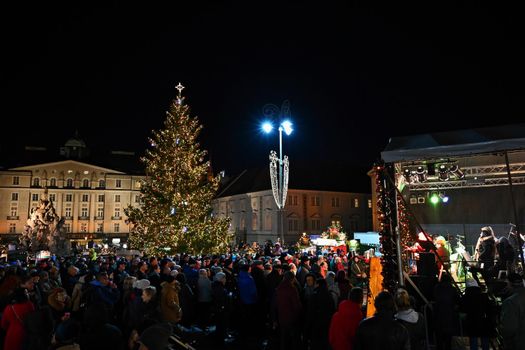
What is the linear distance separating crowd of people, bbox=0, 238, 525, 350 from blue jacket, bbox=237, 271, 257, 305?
0.02m

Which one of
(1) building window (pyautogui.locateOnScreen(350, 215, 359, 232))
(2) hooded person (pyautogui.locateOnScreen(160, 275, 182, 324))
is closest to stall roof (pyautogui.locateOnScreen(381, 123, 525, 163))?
(2) hooded person (pyautogui.locateOnScreen(160, 275, 182, 324))

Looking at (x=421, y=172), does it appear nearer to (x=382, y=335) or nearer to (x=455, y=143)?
(x=455, y=143)

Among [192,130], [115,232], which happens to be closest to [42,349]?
[192,130]

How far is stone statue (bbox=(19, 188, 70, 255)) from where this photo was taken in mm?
31547

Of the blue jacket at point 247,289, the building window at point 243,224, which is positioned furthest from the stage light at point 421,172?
the building window at point 243,224

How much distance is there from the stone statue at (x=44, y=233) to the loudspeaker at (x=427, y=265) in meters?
30.5

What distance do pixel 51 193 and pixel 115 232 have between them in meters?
13.5

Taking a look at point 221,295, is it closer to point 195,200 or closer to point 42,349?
point 42,349

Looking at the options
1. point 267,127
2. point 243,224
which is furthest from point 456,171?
point 243,224

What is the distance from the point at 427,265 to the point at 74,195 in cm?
7636

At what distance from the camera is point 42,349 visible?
5832 millimetres

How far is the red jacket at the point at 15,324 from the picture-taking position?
6082 mm

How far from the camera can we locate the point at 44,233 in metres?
32.0

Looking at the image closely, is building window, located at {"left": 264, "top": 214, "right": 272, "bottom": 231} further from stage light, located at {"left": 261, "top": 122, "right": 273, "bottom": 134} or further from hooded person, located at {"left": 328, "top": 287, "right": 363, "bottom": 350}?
hooded person, located at {"left": 328, "top": 287, "right": 363, "bottom": 350}
